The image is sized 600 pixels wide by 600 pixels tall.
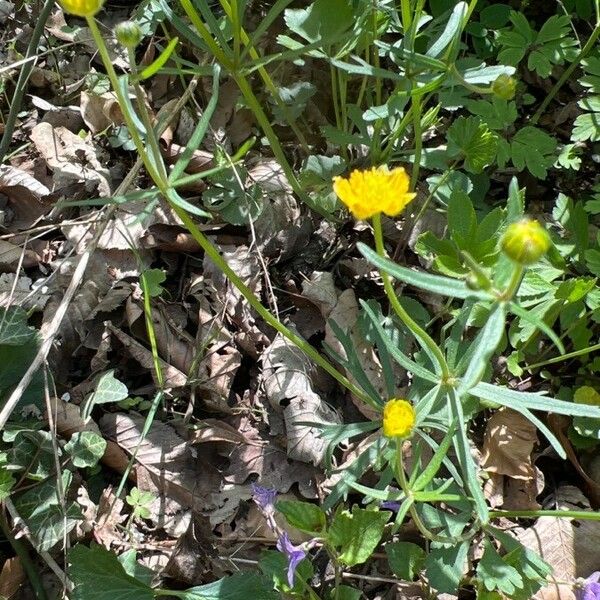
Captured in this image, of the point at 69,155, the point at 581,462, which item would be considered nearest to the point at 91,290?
the point at 69,155

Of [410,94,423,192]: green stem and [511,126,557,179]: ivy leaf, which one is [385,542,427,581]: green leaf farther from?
[511,126,557,179]: ivy leaf

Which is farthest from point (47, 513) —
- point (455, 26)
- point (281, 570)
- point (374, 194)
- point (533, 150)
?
point (533, 150)

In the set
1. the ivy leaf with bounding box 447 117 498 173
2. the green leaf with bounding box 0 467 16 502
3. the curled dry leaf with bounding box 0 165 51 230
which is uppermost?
the ivy leaf with bounding box 447 117 498 173

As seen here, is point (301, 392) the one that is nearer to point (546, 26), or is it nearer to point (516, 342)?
point (516, 342)

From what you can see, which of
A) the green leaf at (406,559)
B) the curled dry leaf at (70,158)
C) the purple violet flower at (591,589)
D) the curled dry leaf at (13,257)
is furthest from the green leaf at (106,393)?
the purple violet flower at (591,589)

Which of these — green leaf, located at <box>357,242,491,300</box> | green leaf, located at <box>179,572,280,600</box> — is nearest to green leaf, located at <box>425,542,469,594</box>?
green leaf, located at <box>179,572,280,600</box>

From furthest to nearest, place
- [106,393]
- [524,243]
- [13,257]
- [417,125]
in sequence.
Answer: [13,257], [106,393], [417,125], [524,243]

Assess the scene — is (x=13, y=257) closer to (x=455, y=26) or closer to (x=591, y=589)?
(x=455, y=26)
